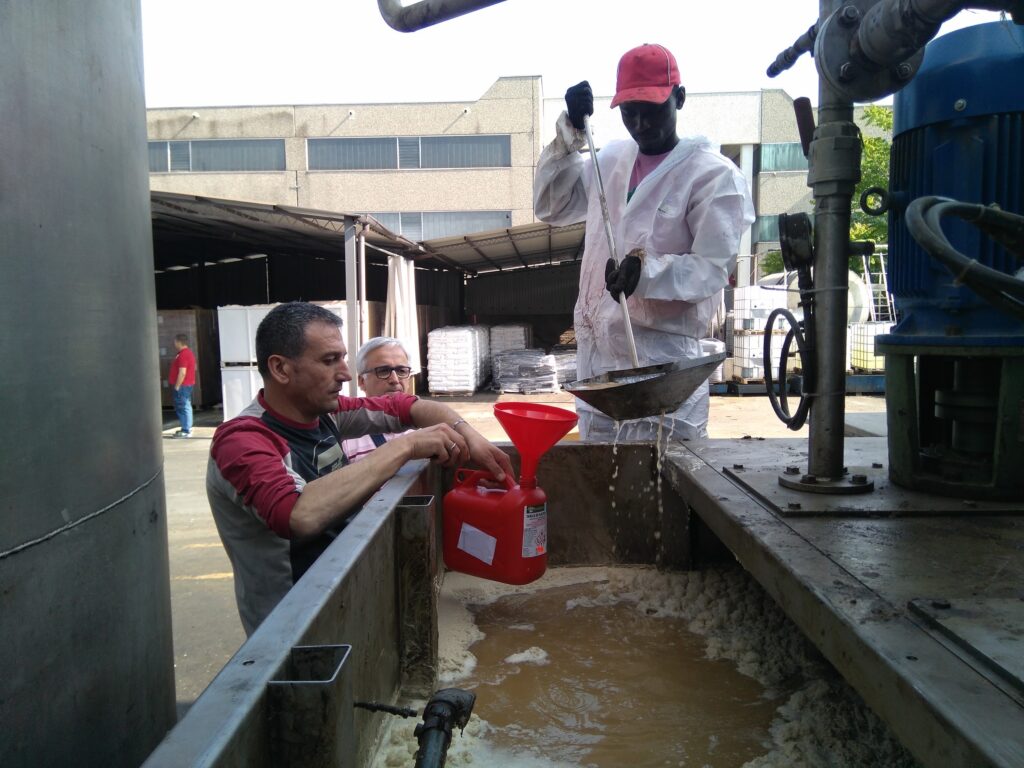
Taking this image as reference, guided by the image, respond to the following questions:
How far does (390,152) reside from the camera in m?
24.2

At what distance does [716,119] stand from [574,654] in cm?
2365

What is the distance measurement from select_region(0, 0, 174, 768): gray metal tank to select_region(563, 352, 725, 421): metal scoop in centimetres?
125

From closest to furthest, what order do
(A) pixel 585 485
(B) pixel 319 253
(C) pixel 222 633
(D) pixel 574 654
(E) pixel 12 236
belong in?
(E) pixel 12 236, (D) pixel 574 654, (A) pixel 585 485, (C) pixel 222 633, (B) pixel 319 253

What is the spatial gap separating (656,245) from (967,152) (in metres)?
1.43

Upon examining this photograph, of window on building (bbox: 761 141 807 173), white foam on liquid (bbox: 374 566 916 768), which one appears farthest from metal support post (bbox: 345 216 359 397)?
window on building (bbox: 761 141 807 173)

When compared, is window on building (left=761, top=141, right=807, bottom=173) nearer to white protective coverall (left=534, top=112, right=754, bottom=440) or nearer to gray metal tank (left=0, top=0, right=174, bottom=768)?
white protective coverall (left=534, top=112, right=754, bottom=440)

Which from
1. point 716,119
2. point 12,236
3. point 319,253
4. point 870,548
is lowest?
point 870,548

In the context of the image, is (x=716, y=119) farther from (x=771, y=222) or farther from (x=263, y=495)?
(x=263, y=495)

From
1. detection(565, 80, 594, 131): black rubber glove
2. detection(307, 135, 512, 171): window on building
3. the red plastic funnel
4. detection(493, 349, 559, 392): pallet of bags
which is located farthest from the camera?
detection(307, 135, 512, 171): window on building

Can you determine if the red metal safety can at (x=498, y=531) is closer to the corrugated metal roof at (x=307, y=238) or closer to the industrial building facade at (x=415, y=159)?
the corrugated metal roof at (x=307, y=238)

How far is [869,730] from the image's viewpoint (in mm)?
1781

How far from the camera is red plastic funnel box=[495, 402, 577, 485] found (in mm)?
2215

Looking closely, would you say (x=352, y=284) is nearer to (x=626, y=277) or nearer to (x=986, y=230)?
(x=626, y=277)

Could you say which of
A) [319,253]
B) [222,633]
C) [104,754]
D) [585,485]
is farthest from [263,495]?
[319,253]
